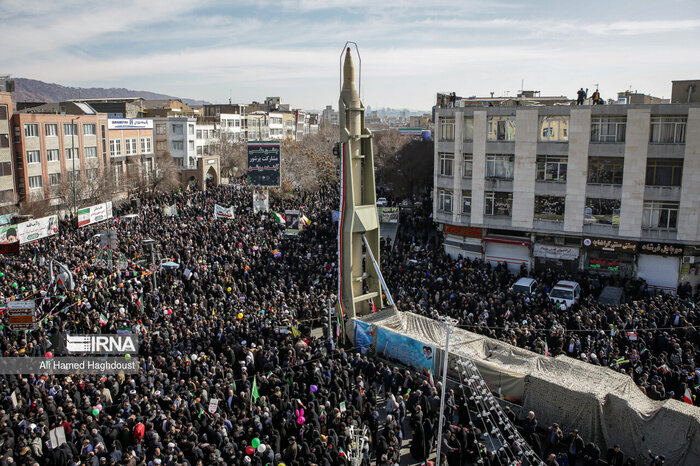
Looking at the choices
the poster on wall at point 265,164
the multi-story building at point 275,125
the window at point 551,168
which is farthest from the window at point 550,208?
the multi-story building at point 275,125

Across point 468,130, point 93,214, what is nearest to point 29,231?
point 93,214

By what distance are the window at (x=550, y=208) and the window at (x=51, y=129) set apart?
37.2 m

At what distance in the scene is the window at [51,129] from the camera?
152 feet

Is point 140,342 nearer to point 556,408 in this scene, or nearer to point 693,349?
point 556,408

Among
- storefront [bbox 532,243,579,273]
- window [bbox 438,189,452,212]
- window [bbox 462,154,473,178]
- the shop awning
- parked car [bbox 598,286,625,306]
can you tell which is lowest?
parked car [bbox 598,286,625,306]

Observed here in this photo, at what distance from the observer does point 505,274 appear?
91.1 feet

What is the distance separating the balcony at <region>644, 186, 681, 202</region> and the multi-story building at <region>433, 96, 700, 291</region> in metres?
0.04

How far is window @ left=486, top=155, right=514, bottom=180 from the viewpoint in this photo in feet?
99.7

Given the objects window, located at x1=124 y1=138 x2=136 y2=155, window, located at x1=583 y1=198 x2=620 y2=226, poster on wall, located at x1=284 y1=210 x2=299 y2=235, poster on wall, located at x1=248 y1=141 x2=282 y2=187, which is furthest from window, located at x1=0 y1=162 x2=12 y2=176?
window, located at x1=583 y1=198 x2=620 y2=226

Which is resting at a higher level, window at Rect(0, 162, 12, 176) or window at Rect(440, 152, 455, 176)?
window at Rect(440, 152, 455, 176)

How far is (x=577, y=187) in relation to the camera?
93.7 ft

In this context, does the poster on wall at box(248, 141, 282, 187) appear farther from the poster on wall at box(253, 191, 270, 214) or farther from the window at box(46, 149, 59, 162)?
the window at box(46, 149, 59, 162)

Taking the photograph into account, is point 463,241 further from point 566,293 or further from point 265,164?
point 265,164

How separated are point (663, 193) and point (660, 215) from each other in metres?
1.00
